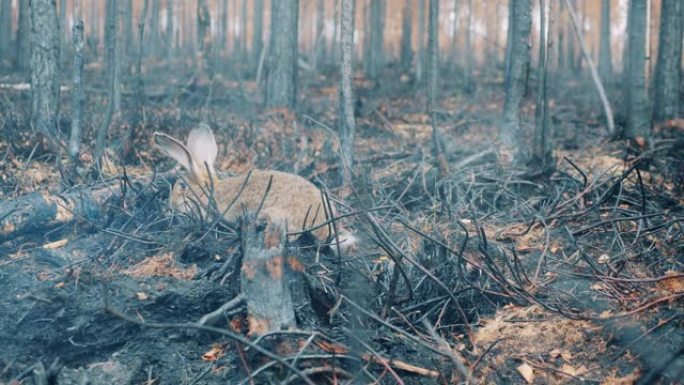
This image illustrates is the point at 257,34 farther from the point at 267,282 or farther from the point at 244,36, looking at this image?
the point at 267,282

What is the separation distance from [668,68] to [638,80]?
158cm

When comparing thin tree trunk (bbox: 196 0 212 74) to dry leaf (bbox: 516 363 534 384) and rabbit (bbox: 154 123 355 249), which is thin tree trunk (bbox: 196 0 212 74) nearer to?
rabbit (bbox: 154 123 355 249)

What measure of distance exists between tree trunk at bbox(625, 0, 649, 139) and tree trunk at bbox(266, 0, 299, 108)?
230 inches

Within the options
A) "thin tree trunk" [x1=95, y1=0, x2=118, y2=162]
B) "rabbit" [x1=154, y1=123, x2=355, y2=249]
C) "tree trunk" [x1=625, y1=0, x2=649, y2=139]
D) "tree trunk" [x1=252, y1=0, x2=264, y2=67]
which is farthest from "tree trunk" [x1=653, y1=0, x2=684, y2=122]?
"tree trunk" [x1=252, y1=0, x2=264, y2=67]

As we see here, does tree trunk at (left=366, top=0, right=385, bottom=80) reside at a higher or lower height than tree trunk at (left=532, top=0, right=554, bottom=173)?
higher

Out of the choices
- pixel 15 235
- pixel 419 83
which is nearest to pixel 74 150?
pixel 15 235

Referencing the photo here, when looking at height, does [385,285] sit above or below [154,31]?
below

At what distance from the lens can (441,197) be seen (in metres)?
6.70

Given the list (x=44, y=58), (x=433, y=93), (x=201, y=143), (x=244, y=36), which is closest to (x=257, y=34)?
(x=244, y=36)

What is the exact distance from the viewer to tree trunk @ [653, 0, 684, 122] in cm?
1122

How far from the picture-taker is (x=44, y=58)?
823cm

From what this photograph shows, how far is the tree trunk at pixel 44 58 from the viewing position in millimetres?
8133

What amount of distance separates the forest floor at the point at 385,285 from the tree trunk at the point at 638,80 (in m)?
2.80

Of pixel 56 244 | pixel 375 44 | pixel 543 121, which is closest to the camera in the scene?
pixel 56 244
